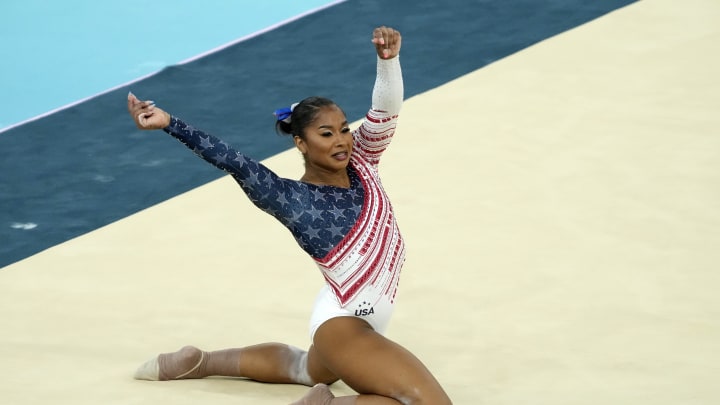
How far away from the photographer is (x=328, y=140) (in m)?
4.46

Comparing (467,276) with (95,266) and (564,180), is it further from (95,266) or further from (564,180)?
(95,266)

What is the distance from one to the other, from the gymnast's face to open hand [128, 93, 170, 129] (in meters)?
0.57

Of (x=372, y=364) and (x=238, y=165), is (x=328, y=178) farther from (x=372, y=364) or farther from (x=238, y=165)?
(x=372, y=364)

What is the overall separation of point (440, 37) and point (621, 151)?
216cm

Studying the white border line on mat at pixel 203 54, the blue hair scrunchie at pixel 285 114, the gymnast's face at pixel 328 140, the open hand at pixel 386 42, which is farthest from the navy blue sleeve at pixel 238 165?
the white border line on mat at pixel 203 54

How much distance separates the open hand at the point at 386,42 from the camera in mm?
4473

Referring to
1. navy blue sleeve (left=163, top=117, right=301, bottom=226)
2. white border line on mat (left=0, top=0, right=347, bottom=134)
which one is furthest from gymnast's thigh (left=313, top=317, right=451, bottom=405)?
white border line on mat (left=0, top=0, right=347, bottom=134)

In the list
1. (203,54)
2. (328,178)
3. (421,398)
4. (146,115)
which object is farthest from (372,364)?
(203,54)

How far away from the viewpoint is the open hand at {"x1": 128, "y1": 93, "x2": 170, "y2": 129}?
161 inches

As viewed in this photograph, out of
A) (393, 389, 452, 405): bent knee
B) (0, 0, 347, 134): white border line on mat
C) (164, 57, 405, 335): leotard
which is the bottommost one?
(393, 389, 452, 405): bent knee

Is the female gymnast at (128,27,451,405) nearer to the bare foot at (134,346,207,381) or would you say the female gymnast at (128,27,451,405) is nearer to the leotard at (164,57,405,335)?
the leotard at (164,57,405,335)

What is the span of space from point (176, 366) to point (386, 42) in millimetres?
1484

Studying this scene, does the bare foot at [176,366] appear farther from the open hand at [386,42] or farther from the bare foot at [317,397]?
the open hand at [386,42]

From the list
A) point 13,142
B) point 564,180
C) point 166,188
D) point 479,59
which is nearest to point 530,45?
point 479,59
